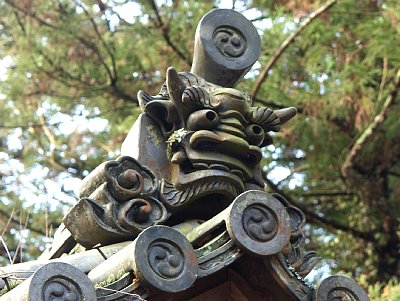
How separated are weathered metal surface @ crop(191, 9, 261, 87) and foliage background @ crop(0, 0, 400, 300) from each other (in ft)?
13.9

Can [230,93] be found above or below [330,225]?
above

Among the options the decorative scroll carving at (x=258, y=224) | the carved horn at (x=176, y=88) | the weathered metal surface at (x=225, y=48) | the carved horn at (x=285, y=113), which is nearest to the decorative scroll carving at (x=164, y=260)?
the decorative scroll carving at (x=258, y=224)

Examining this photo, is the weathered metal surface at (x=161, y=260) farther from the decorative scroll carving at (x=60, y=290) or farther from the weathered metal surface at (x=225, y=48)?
the weathered metal surface at (x=225, y=48)

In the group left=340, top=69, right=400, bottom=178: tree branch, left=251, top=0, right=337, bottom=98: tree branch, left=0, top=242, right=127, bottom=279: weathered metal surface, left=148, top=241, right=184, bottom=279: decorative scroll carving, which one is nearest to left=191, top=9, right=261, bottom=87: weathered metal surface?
left=0, top=242, right=127, bottom=279: weathered metal surface

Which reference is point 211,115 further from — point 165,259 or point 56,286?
point 56,286

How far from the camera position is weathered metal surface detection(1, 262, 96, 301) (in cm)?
287

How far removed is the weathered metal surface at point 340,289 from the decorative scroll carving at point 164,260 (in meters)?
0.51

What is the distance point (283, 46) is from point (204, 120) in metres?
4.62

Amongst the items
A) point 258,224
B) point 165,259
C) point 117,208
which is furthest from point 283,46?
point 165,259

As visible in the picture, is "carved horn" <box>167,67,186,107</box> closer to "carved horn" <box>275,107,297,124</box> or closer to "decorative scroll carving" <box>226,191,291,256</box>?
"carved horn" <box>275,107,297,124</box>

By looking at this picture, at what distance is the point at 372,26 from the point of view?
859 cm

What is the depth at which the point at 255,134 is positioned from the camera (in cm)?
382

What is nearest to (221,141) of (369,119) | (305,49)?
(369,119)

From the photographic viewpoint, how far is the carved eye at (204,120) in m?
3.72
